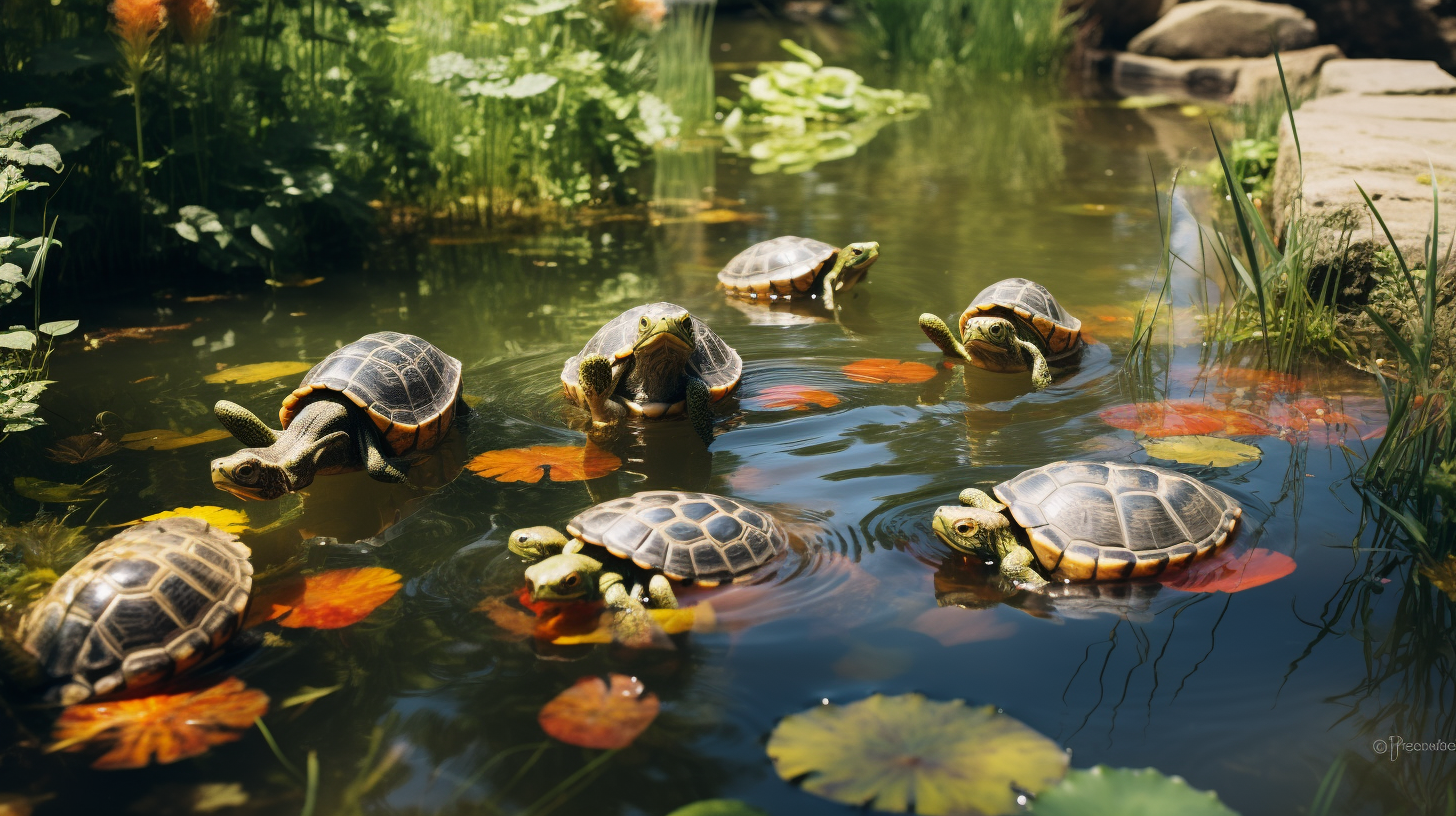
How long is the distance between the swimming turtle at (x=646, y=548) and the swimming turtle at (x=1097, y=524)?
64 centimetres

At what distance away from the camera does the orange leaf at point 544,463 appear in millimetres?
4043

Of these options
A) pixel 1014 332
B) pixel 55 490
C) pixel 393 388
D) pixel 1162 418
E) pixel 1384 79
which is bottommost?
pixel 55 490

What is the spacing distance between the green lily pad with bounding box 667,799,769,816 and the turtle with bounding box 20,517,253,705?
1.44 meters

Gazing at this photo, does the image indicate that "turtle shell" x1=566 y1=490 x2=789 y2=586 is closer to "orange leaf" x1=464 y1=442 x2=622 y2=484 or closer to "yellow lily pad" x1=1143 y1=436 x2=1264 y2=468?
"orange leaf" x1=464 y1=442 x2=622 y2=484

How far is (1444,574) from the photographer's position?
10.1ft

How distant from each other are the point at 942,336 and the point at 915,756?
119 inches

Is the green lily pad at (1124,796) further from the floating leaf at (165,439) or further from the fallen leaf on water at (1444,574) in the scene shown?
the floating leaf at (165,439)

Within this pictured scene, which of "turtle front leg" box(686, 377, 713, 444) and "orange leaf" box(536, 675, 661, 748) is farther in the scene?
"turtle front leg" box(686, 377, 713, 444)

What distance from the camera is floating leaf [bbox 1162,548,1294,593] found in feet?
10.3

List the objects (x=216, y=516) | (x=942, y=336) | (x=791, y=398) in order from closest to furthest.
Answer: (x=216, y=516), (x=791, y=398), (x=942, y=336)

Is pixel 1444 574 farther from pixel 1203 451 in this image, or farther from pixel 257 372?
pixel 257 372

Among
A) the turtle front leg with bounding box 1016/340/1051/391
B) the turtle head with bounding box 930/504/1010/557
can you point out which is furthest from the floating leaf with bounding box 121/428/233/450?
the turtle front leg with bounding box 1016/340/1051/391

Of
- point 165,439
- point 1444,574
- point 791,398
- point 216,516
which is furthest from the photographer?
point 791,398

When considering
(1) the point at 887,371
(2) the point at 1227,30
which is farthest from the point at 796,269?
(2) the point at 1227,30
